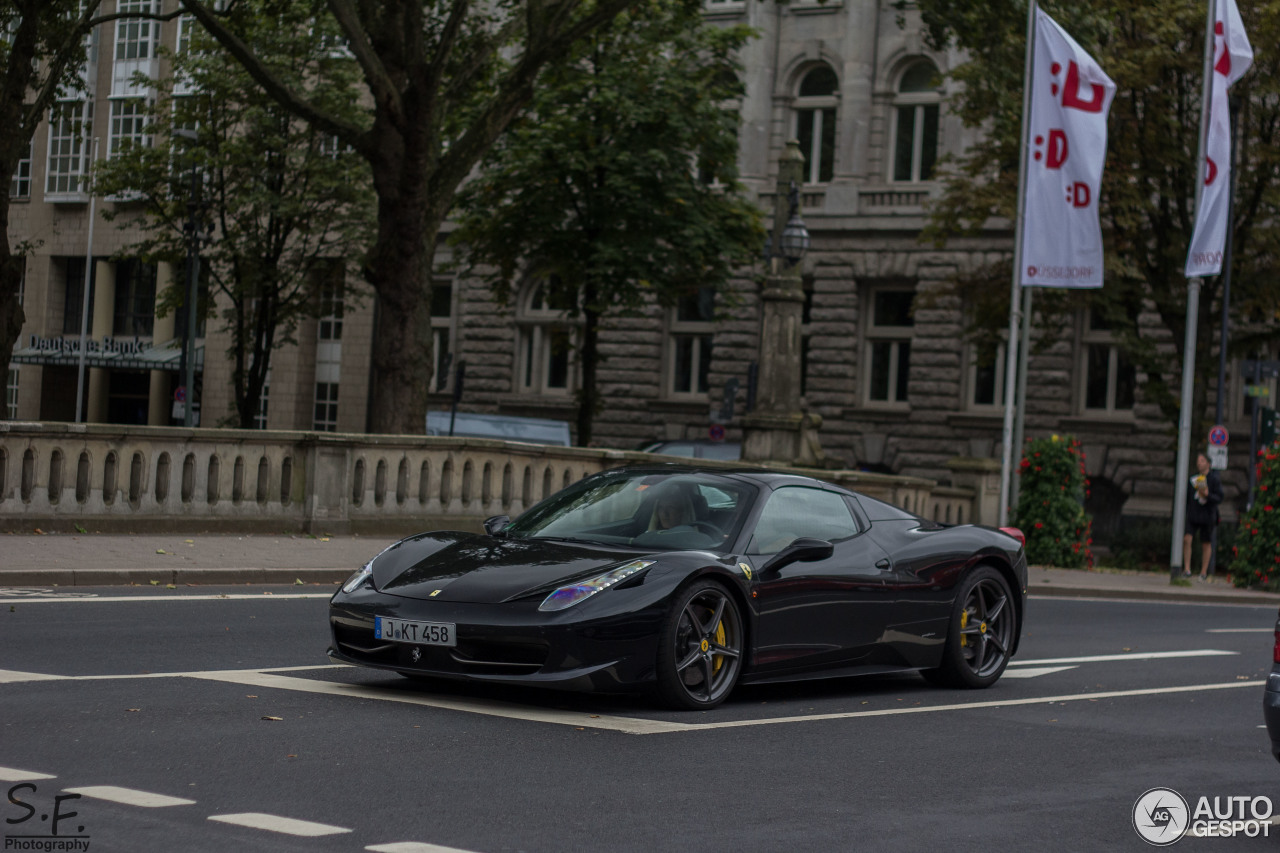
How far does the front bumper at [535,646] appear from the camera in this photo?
7668 millimetres

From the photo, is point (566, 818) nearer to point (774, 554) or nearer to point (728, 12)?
point (774, 554)

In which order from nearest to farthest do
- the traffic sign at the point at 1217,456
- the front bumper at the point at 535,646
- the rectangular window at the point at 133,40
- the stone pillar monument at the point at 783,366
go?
1. the front bumper at the point at 535,646
2. the stone pillar monument at the point at 783,366
3. the traffic sign at the point at 1217,456
4. the rectangular window at the point at 133,40

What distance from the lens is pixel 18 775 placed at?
5781 millimetres

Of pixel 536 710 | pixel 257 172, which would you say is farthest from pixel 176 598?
pixel 257 172

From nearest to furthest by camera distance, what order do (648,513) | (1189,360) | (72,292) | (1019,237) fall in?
1. (648,513)
2. (1189,360)
3. (1019,237)
4. (72,292)

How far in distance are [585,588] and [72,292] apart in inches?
1983

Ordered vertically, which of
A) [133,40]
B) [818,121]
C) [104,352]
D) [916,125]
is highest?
[133,40]

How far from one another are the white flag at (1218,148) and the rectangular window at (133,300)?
123ft

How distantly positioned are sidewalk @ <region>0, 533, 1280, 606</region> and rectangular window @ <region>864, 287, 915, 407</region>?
2325 centimetres

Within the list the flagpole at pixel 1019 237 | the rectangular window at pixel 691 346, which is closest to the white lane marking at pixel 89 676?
the flagpole at pixel 1019 237

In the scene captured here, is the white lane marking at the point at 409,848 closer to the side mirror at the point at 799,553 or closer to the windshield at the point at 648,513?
the windshield at the point at 648,513

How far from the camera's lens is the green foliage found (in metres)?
26.2

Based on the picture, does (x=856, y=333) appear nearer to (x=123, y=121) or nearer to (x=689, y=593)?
(x=123, y=121)

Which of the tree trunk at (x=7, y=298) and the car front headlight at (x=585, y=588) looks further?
the tree trunk at (x=7, y=298)
